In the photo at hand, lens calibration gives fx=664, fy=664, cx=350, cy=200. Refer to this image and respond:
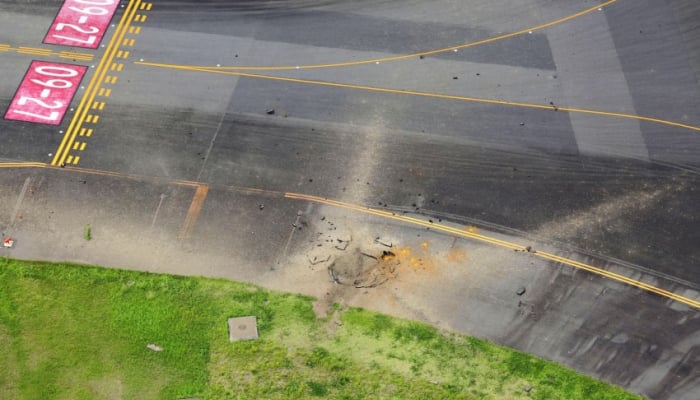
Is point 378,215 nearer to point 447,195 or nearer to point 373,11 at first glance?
point 447,195

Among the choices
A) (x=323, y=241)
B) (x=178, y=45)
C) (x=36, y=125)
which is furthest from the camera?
(x=178, y=45)

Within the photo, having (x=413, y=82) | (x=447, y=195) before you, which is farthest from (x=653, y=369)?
(x=413, y=82)

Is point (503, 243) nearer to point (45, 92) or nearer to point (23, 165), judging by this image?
point (23, 165)

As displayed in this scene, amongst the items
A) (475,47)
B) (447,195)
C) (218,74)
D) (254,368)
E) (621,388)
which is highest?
(475,47)

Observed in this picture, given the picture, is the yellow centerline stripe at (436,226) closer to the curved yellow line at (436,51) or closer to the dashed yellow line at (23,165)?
the dashed yellow line at (23,165)

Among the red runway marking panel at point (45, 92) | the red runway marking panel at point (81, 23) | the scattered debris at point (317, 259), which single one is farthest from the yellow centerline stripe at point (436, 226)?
the red runway marking panel at point (81, 23)

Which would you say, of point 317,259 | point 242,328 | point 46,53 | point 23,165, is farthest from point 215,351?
point 46,53

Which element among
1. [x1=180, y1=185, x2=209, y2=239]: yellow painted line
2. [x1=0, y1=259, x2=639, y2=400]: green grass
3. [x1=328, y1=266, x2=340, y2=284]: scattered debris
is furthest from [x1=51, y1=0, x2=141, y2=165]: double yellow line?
[x1=328, y1=266, x2=340, y2=284]: scattered debris
